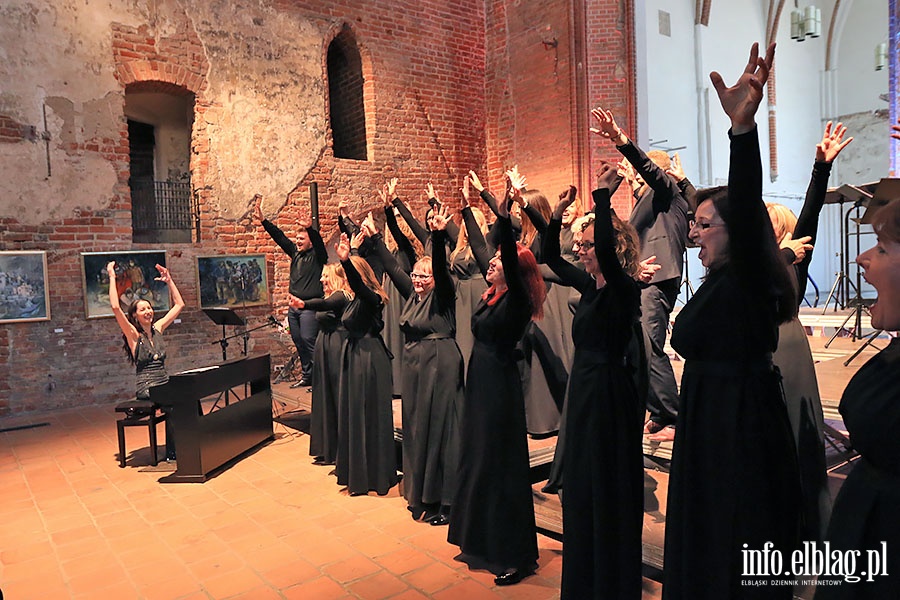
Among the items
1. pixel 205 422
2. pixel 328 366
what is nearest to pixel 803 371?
pixel 328 366

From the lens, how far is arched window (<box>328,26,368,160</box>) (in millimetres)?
11461

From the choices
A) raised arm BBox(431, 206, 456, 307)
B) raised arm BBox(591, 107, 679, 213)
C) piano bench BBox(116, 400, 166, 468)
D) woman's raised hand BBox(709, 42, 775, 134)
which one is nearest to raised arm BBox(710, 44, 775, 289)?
woman's raised hand BBox(709, 42, 775, 134)

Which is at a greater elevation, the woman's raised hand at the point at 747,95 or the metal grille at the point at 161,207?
the metal grille at the point at 161,207

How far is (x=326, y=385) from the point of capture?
226 inches

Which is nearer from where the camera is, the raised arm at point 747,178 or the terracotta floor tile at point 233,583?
the raised arm at point 747,178

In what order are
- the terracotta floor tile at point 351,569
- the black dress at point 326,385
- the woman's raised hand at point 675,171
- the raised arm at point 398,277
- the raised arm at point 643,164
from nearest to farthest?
the raised arm at point 643,164, the terracotta floor tile at point 351,569, the woman's raised hand at point 675,171, the raised arm at point 398,277, the black dress at point 326,385

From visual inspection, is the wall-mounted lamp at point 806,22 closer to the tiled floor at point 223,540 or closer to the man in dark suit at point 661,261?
the man in dark suit at point 661,261

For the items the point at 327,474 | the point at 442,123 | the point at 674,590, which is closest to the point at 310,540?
the point at 327,474

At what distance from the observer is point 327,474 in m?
5.56

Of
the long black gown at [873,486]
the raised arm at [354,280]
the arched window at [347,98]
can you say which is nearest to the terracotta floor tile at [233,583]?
the raised arm at [354,280]

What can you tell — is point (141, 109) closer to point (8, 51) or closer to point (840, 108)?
point (8, 51)

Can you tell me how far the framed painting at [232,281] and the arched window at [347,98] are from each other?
3.11 meters

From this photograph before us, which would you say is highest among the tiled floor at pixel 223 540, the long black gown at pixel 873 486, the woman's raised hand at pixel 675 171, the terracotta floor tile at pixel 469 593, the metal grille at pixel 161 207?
the metal grille at pixel 161 207

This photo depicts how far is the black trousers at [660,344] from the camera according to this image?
192 inches
